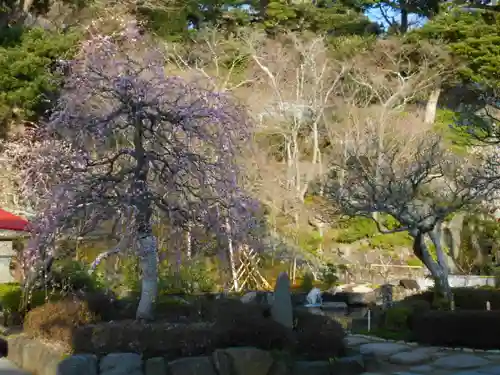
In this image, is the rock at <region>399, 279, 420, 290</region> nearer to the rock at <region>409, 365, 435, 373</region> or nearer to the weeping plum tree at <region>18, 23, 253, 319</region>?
→ the weeping plum tree at <region>18, 23, 253, 319</region>

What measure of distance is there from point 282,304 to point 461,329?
326cm

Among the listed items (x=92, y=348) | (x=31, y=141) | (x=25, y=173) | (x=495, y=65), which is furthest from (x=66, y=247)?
(x=495, y=65)

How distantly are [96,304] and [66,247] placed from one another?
352cm

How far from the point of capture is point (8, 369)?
30.3ft

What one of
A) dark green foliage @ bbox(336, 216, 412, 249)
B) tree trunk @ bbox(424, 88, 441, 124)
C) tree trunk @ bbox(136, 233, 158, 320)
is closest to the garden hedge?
tree trunk @ bbox(136, 233, 158, 320)

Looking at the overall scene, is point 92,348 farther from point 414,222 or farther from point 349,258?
point 349,258

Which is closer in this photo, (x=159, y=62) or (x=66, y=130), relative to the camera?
(x=66, y=130)

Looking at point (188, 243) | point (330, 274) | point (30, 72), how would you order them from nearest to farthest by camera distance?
point (188, 243) < point (30, 72) < point (330, 274)

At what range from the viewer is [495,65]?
2912 cm

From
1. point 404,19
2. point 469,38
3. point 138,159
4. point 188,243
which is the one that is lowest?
point 188,243

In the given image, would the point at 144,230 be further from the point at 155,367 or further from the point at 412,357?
the point at 412,357

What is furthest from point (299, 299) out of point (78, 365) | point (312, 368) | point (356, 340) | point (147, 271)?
point (78, 365)

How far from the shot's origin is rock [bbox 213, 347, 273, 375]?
26.1 feet

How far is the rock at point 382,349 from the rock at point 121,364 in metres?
3.45
